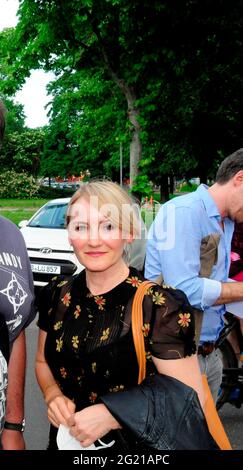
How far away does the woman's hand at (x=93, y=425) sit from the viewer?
58.5 inches

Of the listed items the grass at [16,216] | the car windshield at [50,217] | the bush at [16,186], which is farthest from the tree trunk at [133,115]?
the bush at [16,186]

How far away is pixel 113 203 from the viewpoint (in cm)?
172

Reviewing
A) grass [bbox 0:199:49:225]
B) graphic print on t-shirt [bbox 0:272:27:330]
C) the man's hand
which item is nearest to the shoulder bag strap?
graphic print on t-shirt [bbox 0:272:27:330]

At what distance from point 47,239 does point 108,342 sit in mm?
7023

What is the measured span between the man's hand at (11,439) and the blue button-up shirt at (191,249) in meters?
0.85

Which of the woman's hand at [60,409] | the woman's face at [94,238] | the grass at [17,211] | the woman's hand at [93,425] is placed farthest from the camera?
the grass at [17,211]

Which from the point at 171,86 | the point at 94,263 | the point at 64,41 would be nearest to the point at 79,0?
the point at 64,41

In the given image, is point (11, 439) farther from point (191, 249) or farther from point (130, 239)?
point (191, 249)

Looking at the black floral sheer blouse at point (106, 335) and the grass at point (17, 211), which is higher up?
the black floral sheer blouse at point (106, 335)

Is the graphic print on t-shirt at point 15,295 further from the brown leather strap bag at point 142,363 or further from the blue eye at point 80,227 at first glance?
the brown leather strap bag at point 142,363

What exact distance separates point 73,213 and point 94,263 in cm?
18

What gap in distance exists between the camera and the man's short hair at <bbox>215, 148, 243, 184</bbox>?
2381 millimetres

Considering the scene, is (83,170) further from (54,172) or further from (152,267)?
(152,267)

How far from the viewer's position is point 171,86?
44.2 feet
